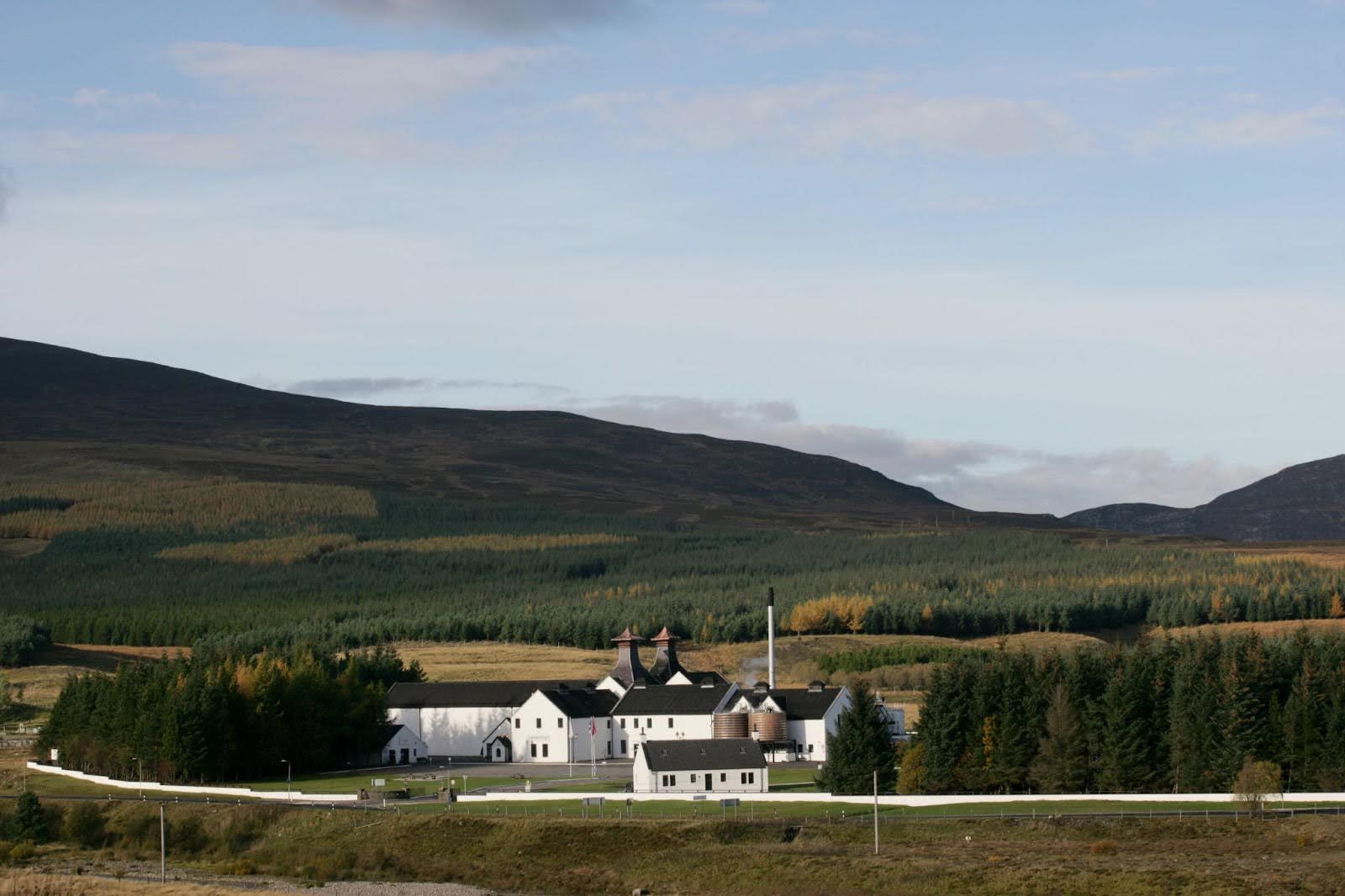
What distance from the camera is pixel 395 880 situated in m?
74.6

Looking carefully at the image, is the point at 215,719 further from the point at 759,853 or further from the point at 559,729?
the point at 759,853

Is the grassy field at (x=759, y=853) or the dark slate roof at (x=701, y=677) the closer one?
the grassy field at (x=759, y=853)

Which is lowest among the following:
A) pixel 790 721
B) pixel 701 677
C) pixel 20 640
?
pixel 790 721

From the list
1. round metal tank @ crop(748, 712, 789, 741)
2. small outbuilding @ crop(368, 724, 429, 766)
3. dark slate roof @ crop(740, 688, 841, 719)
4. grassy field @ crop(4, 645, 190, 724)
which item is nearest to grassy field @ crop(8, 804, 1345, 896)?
round metal tank @ crop(748, 712, 789, 741)

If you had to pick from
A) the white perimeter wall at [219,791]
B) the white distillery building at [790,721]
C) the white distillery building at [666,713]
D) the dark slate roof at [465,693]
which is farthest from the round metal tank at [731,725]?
the white perimeter wall at [219,791]

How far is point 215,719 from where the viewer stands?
341ft

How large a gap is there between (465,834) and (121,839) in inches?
701

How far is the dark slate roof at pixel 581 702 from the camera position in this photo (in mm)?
121000

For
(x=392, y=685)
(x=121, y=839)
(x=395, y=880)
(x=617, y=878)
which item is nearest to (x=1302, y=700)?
(x=617, y=878)

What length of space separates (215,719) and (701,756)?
27.4m

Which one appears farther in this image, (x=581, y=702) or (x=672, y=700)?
(x=581, y=702)

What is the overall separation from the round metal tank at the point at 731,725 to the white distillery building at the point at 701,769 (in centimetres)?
1779

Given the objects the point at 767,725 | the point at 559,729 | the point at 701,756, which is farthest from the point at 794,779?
the point at 559,729

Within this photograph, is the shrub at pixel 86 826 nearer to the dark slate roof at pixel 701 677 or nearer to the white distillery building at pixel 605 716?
the white distillery building at pixel 605 716
